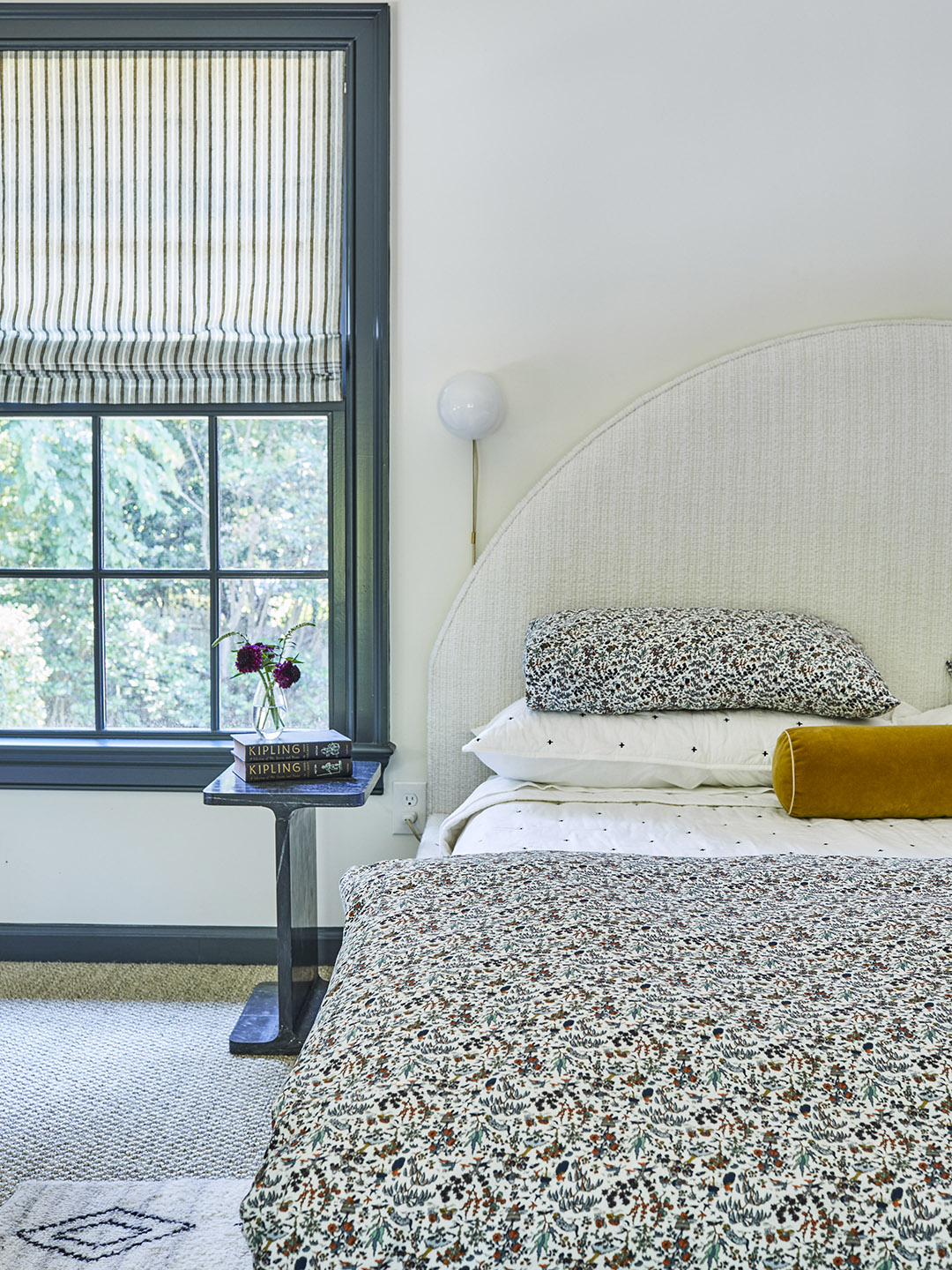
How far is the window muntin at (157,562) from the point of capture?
2.60m

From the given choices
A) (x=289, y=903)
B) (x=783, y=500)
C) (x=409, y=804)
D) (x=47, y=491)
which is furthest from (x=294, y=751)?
(x=783, y=500)

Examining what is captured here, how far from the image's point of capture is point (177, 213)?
247 centimetres

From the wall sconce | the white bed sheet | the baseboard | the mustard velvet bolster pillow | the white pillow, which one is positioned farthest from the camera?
the baseboard

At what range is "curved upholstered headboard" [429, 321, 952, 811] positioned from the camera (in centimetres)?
240

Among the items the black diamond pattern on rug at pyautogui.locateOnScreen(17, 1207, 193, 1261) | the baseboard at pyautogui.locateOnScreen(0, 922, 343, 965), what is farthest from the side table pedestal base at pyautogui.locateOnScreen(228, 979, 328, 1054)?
the black diamond pattern on rug at pyautogui.locateOnScreen(17, 1207, 193, 1261)

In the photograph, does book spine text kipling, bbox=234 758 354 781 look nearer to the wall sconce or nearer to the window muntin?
the window muntin

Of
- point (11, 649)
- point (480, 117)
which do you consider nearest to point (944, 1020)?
Result: point (480, 117)

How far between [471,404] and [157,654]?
111 centimetres

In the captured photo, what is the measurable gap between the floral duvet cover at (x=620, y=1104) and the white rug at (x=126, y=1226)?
0.75m

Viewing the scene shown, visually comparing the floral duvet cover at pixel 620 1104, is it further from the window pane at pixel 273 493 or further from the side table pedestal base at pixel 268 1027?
the window pane at pixel 273 493

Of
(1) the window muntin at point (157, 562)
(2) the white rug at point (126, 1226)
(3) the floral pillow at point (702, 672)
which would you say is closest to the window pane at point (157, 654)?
(1) the window muntin at point (157, 562)

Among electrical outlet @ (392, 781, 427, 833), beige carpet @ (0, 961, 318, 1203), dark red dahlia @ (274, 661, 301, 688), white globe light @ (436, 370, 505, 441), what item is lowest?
Result: beige carpet @ (0, 961, 318, 1203)

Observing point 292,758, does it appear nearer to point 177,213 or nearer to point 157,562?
point 157,562

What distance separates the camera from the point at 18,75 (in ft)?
8.15
